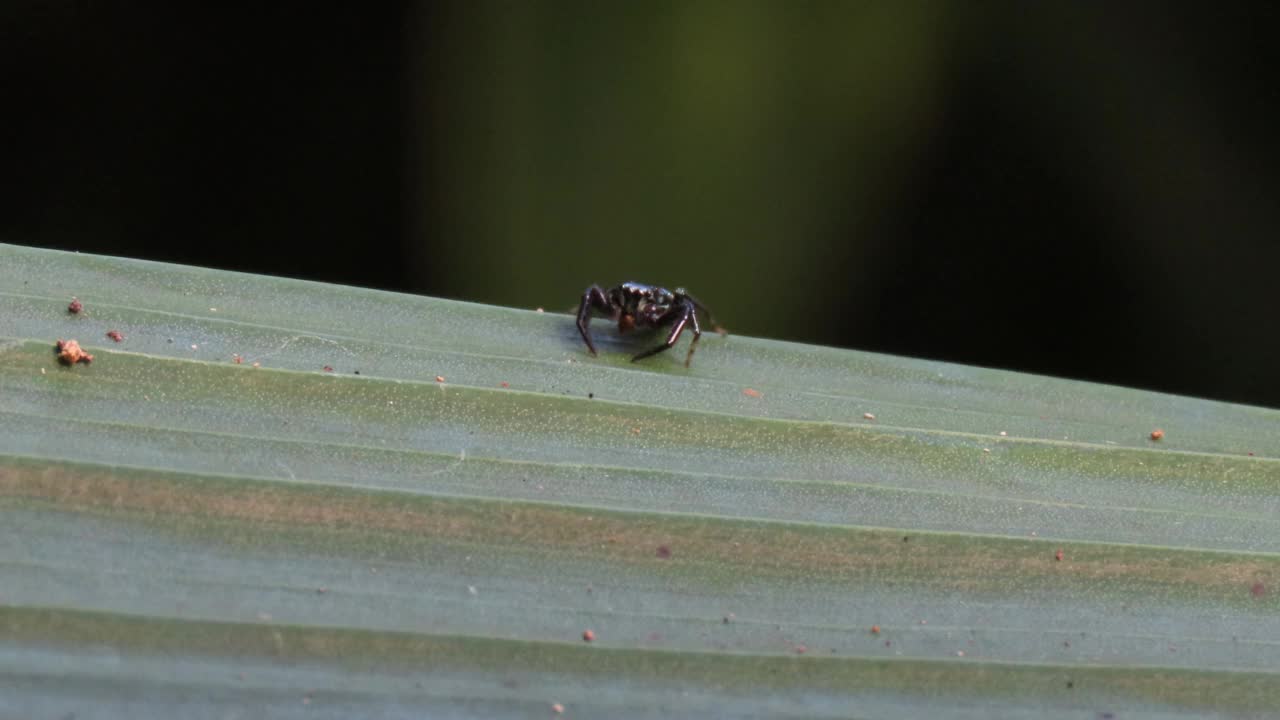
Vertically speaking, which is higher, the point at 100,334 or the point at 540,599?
the point at 100,334

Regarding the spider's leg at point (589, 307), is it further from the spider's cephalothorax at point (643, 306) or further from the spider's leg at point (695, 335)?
the spider's leg at point (695, 335)

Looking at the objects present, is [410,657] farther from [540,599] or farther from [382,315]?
[382,315]

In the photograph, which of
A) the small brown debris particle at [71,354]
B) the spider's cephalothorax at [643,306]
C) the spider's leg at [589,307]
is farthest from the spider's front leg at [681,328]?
the small brown debris particle at [71,354]

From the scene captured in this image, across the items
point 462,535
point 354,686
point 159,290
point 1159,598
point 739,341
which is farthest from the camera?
point 739,341

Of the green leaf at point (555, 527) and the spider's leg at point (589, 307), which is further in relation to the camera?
the spider's leg at point (589, 307)

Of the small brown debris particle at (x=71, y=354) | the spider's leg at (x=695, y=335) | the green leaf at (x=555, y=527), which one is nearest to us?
the green leaf at (x=555, y=527)

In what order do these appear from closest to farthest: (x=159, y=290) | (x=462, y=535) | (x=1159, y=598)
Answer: (x=462, y=535) → (x=1159, y=598) → (x=159, y=290)

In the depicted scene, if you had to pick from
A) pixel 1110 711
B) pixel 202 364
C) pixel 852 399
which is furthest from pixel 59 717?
pixel 852 399

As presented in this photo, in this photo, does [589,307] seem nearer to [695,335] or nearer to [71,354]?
[695,335]
